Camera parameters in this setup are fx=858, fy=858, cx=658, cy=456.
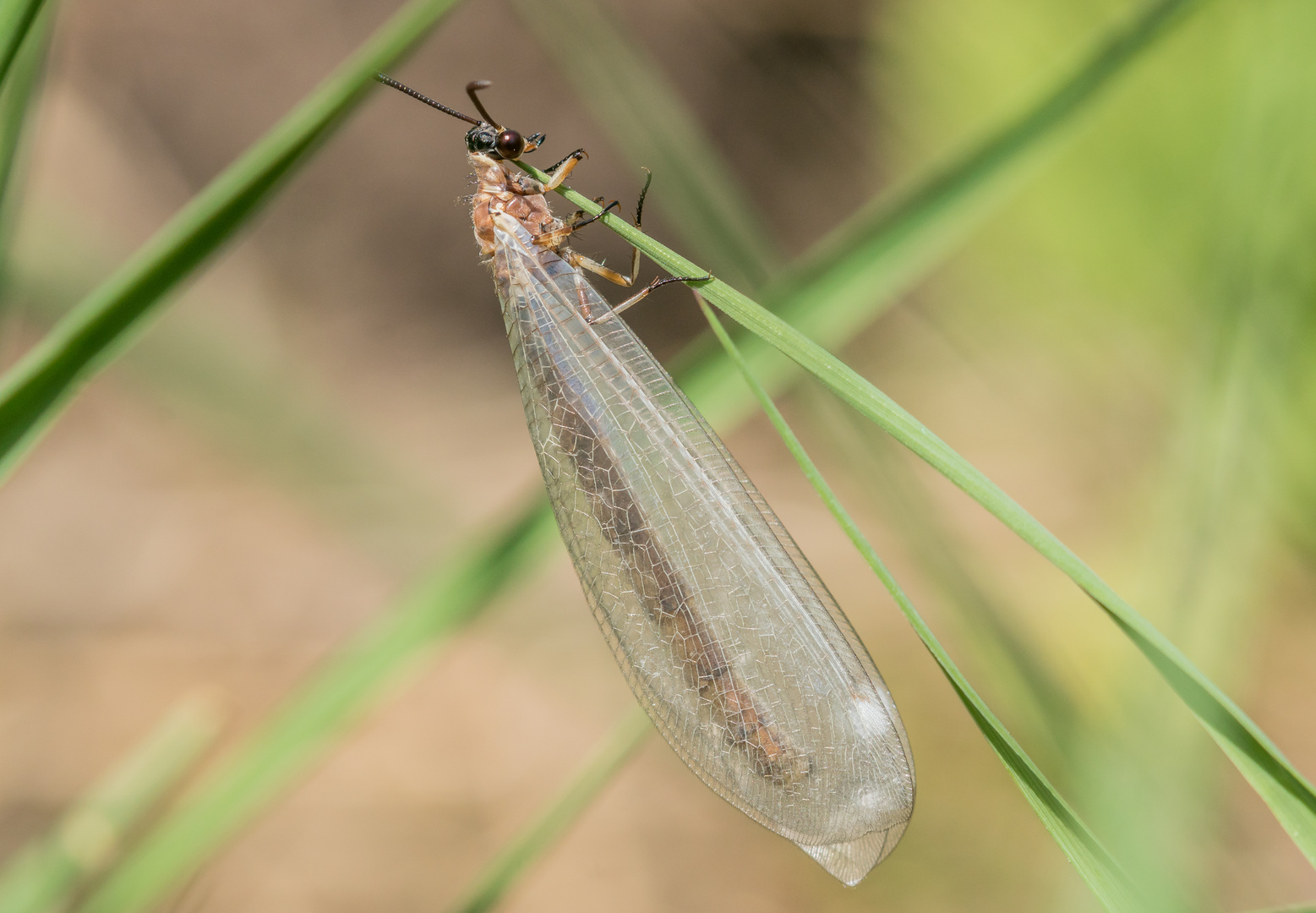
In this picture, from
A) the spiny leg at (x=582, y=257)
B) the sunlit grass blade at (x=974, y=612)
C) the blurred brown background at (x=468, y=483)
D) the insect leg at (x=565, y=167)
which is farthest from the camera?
the blurred brown background at (x=468, y=483)

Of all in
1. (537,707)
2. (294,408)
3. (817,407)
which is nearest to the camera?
(817,407)

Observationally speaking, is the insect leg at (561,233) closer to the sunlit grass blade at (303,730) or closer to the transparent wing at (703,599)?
the transparent wing at (703,599)

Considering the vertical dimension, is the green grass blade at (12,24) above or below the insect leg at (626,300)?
above

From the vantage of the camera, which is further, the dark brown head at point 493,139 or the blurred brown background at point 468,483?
the blurred brown background at point 468,483

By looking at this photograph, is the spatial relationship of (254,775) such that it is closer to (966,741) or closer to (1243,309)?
(1243,309)

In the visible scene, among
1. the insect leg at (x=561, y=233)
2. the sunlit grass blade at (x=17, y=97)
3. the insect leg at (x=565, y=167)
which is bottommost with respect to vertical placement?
the insect leg at (x=561, y=233)

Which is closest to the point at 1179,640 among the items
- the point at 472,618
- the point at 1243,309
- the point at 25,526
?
the point at 1243,309

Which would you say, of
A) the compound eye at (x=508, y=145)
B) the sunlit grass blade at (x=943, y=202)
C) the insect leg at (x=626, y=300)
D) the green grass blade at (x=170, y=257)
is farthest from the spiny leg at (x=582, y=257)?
the green grass blade at (x=170, y=257)
